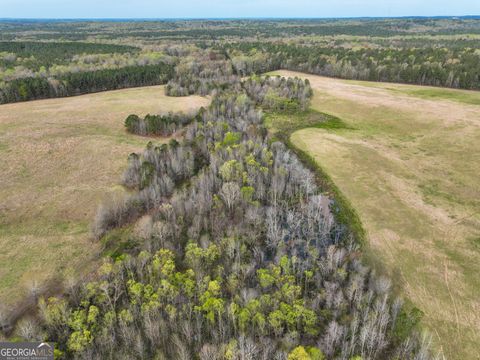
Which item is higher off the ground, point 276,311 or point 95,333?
point 276,311

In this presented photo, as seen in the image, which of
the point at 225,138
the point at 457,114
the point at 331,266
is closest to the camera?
the point at 331,266

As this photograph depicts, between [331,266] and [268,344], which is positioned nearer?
[268,344]

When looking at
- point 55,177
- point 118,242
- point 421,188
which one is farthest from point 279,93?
point 118,242

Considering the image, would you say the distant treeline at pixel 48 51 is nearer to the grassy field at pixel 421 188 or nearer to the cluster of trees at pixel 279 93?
the cluster of trees at pixel 279 93

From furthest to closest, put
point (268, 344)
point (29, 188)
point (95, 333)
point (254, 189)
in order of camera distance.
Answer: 1. point (29, 188)
2. point (254, 189)
3. point (95, 333)
4. point (268, 344)

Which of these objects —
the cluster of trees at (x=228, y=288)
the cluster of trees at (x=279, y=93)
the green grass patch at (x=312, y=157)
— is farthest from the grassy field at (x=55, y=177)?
the green grass patch at (x=312, y=157)

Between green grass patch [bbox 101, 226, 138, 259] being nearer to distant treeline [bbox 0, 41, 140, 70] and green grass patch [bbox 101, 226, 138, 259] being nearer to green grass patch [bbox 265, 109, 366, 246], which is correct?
green grass patch [bbox 265, 109, 366, 246]

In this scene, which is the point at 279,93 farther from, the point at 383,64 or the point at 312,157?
the point at 383,64

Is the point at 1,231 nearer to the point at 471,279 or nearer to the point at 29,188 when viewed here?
the point at 29,188

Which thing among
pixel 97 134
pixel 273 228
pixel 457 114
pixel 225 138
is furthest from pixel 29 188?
pixel 457 114
